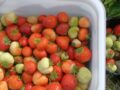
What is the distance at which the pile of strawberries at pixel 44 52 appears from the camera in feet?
3.84

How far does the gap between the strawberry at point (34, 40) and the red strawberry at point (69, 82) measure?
0.14 meters

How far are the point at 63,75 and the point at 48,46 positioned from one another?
105 millimetres

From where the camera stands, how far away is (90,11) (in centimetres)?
123

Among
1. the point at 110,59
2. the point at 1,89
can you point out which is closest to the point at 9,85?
the point at 1,89

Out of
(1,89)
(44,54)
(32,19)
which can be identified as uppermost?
(32,19)

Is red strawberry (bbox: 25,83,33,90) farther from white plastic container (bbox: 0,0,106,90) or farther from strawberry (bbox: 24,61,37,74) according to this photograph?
white plastic container (bbox: 0,0,106,90)

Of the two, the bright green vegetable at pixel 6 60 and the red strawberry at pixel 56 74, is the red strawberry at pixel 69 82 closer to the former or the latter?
the red strawberry at pixel 56 74

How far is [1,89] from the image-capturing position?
116 cm

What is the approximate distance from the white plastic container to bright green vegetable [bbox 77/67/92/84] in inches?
0.6

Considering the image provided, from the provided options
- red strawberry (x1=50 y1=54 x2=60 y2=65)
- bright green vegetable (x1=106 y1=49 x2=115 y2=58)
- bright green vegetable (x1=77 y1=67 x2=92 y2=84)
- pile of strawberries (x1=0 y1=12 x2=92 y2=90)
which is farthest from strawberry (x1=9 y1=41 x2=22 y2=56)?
bright green vegetable (x1=106 y1=49 x2=115 y2=58)

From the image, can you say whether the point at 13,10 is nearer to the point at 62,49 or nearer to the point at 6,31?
the point at 6,31

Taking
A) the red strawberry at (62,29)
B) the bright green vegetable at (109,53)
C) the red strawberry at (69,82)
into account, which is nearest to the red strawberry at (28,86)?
the red strawberry at (69,82)

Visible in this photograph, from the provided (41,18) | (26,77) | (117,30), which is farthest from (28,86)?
(117,30)

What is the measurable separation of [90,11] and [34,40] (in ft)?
0.68
